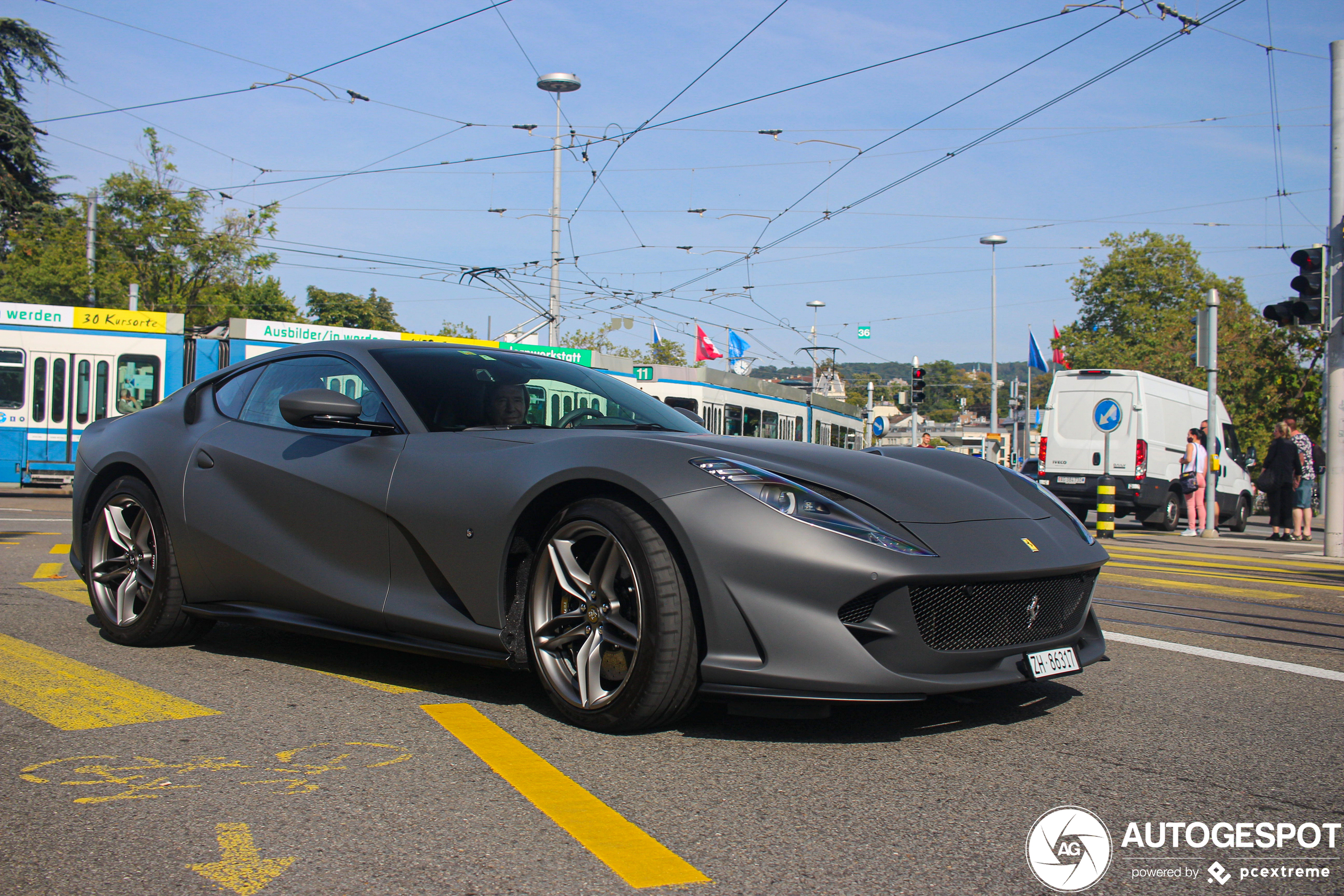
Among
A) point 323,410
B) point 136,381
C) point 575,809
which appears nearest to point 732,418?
point 136,381

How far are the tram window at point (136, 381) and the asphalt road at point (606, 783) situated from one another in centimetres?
1667

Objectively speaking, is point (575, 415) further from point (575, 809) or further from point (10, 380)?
point (10, 380)

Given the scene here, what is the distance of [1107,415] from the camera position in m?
16.2

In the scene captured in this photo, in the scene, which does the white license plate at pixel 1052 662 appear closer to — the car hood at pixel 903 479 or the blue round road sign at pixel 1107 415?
the car hood at pixel 903 479

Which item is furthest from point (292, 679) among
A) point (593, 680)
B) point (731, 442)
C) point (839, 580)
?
point (839, 580)

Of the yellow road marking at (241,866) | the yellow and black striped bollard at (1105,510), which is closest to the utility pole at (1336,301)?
the yellow and black striped bollard at (1105,510)

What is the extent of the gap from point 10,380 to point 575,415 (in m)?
18.6

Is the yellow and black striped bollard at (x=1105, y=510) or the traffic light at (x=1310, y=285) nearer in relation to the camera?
the traffic light at (x=1310, y=285)

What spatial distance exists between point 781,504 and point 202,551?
258 centimetres

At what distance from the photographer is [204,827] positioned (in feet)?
7.78

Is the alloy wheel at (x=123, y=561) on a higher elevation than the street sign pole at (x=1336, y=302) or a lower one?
lower

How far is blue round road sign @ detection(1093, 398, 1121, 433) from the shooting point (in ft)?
53.0

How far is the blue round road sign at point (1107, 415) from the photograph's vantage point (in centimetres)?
1614

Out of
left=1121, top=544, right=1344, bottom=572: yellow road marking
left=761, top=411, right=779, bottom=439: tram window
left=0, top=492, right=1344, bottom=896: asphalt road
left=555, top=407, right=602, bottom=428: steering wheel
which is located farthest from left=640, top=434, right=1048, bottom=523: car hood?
left=761, top=411, right=779, bottom=439: tram window
